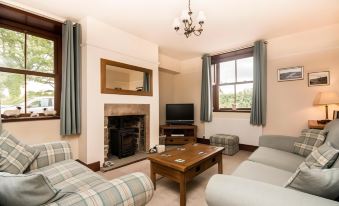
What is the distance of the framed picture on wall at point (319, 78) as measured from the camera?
3197mm

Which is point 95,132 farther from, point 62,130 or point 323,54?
point 323,54

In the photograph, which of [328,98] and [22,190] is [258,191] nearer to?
[22,190]

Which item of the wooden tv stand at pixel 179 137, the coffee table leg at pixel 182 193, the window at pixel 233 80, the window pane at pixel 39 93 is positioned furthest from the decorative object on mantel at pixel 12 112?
the window at pixel 233 80

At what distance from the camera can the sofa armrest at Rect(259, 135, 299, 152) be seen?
2.38 metres

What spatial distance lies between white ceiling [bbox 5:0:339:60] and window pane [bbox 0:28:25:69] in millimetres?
577

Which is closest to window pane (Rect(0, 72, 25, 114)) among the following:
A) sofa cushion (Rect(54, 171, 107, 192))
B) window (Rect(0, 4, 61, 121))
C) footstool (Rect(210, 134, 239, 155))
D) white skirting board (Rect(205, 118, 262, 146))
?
window (Rect(0, 4, 61, 121))

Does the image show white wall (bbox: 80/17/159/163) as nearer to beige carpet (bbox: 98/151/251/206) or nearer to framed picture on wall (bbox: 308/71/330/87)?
beige carpet (bbox: 98/151/251/206)

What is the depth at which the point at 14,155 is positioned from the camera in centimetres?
157

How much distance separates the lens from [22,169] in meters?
1.58

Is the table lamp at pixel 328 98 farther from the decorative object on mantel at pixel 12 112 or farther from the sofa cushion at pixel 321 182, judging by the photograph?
the decorative object on mantel at pixel 12 112

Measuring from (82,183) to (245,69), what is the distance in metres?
4.13

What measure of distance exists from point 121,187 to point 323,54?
4.15 meters

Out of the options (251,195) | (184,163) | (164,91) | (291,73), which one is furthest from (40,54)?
(291,73)

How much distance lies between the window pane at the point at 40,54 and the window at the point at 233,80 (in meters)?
3.76
